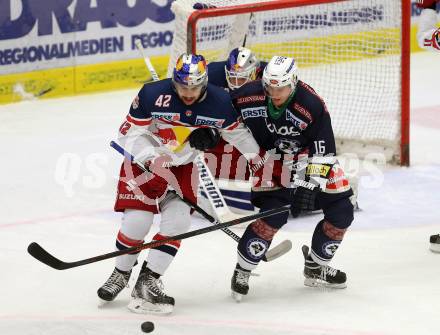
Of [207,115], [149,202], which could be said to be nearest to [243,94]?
[207,115]

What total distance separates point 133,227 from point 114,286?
30cm

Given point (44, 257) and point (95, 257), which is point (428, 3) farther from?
point (44, 257)

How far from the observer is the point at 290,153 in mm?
5020

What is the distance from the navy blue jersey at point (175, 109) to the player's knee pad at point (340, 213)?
640mm

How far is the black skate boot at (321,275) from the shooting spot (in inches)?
202

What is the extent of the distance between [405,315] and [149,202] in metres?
1.26

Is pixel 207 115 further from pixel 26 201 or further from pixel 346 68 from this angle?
pixel 346 68

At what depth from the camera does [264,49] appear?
873 centimetres

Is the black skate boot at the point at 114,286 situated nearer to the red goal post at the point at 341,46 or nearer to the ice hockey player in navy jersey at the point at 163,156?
the ice hockey player in navy jersey at the point at 163,156

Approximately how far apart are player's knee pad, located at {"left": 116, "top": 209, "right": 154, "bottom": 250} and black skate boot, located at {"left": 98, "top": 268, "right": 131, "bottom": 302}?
15cm

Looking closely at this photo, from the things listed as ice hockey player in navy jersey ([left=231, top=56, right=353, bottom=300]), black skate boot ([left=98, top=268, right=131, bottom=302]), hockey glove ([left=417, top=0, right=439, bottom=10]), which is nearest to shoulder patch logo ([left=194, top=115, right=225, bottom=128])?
ice hockey player in navy jersey ([left=231, top=56, right=353, bottom=300])

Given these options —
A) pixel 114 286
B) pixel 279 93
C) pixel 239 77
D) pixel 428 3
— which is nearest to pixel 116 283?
pixel 114 286

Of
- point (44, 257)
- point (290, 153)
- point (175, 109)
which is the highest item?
point (175, 109)

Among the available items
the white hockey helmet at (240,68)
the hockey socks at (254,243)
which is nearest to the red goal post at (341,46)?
the white hockey helmet at (240,68)
